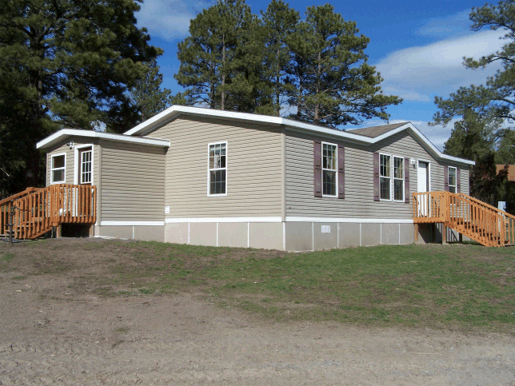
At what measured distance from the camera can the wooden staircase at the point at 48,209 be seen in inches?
552

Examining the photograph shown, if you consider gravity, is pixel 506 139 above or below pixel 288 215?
above

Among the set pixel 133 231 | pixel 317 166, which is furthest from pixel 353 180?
pixel 133 231

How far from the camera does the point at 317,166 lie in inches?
595

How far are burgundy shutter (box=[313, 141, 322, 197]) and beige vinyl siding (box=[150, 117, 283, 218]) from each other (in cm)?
149

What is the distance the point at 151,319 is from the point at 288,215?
7.44m

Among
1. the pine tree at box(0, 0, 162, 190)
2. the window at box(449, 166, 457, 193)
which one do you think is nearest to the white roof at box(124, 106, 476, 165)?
the window at box(449, 166, 457, 193)

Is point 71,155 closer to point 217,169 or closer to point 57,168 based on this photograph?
point 57,168

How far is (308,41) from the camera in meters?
32.5

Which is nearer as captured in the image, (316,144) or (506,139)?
(316,144)

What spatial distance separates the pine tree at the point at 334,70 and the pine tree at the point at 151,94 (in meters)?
9.83

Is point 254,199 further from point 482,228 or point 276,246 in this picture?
point 482,228

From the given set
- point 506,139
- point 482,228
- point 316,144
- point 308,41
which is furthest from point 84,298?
point 506,139

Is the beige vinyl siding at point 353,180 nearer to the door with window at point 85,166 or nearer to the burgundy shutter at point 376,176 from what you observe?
the burgundy shutter at point 376,176

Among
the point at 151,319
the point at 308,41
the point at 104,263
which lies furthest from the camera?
the point at 308,41
